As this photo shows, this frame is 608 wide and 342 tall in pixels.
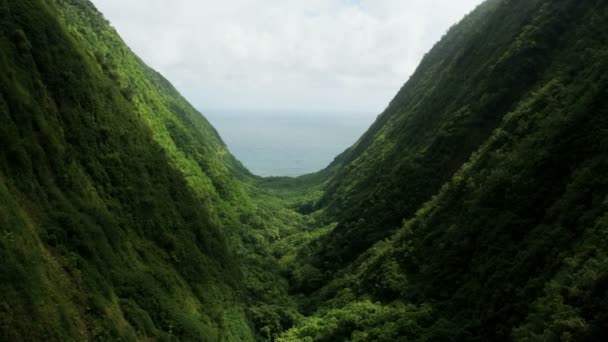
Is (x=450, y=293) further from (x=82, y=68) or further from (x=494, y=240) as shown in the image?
(x=82, y=68)

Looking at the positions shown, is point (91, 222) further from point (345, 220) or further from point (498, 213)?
point (345, 220)

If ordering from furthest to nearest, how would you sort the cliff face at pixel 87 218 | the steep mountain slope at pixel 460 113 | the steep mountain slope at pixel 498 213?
the steep mountain slope at pixel 460 113 → the steep mountain slope at pixel 498 213 → the cliff face at pixel 87 218

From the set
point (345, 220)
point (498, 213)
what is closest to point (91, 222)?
point (498, 213)

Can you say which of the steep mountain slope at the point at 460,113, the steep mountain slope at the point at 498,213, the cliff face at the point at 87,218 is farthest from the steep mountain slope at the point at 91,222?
the steep mountain slope at the point at 460,113

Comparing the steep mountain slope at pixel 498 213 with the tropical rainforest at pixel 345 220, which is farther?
the steep mountain slope at pixel 498 213

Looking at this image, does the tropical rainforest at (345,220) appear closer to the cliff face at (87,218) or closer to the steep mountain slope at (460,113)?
the cliff face at (87,218)

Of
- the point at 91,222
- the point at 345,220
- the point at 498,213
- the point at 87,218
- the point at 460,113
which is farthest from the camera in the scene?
the point at 345,220

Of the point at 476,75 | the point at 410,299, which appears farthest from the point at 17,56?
the point at 476,75
